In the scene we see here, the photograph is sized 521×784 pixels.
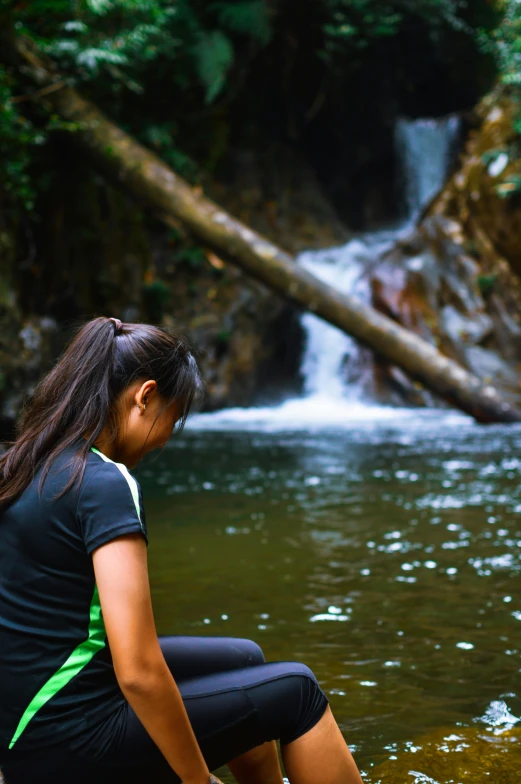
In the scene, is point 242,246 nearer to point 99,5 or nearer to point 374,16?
point 99,5

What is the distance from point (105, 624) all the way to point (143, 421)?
0.42 metres

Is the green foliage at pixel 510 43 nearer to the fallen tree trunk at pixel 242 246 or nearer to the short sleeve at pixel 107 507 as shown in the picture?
the fallen tree trunk at pixel 242 246

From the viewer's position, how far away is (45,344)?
9.84 metres

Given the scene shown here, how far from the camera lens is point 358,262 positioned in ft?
54.4

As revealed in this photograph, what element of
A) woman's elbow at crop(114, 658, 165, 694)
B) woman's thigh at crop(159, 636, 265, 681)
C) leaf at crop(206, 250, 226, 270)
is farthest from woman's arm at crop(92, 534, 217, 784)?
leaf at crop(206, 250, 226, 270)

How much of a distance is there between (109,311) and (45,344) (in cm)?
313

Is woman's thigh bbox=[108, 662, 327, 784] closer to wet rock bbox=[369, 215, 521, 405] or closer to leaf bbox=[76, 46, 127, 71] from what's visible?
leaf bbox=[76, 46, 127, 71]

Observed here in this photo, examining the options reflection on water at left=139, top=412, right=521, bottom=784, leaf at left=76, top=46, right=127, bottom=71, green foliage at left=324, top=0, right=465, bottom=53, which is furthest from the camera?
green foliage at left=324, top=0, right=465, bottom=53

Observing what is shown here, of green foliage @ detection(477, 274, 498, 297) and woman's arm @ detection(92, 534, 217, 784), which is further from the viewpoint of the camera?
green foliage @ detection(477, 274, 498, 297)

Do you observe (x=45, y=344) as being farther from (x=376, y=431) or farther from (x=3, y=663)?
(x=3, y=663)

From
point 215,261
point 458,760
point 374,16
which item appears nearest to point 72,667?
point 458,760

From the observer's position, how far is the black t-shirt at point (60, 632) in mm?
1453

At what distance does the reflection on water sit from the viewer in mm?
2658

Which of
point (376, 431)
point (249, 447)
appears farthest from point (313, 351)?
point (249, 447)
